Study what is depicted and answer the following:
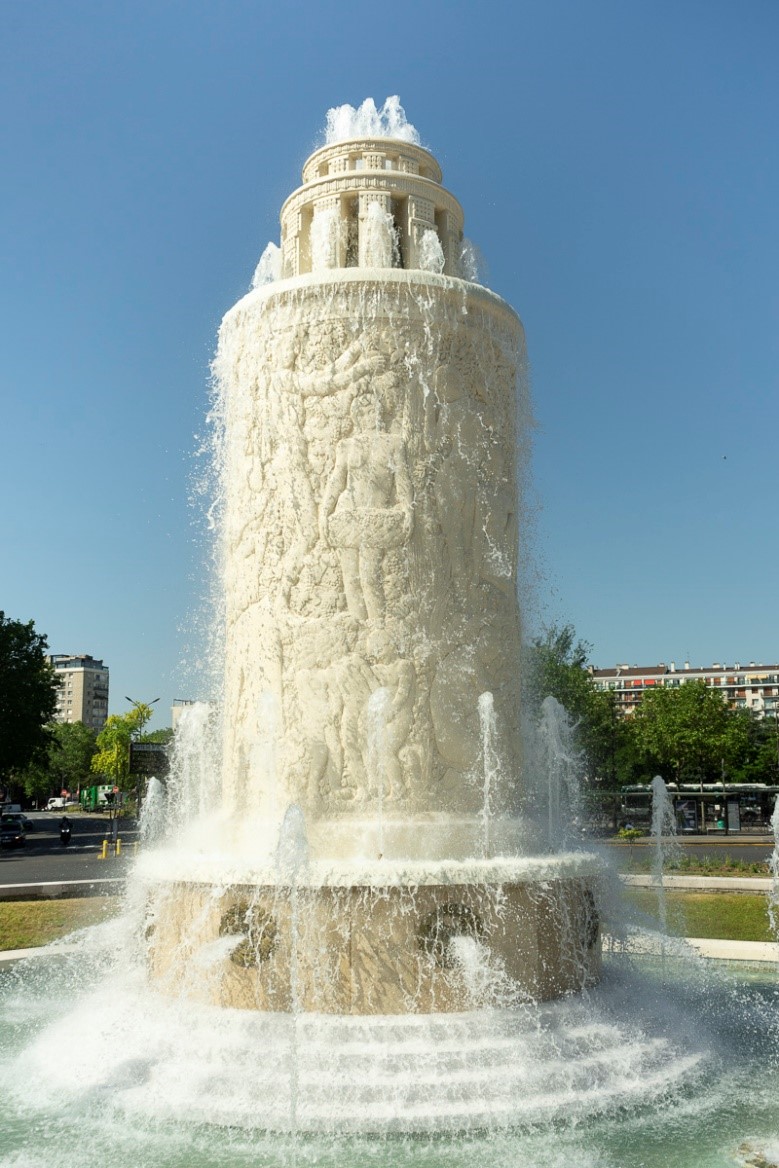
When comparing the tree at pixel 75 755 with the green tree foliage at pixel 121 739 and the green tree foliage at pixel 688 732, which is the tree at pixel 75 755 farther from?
the green tree foliage at pixel 688 732

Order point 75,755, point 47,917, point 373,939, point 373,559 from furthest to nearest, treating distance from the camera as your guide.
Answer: point 75,755 < point 47,917 < point 373,559 < point 373,939

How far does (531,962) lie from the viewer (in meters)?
7.61

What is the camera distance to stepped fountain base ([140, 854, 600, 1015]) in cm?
722

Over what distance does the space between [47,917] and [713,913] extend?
9672 millimetres

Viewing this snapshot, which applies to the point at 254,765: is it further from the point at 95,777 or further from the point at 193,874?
the point at 95,777

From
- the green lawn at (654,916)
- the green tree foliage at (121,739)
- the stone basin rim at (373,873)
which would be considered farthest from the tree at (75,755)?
the stone basin rim at (373,873)

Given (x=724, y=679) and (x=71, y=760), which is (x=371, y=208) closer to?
(x=71, y=760)

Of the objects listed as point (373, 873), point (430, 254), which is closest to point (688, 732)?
point (430, 254)

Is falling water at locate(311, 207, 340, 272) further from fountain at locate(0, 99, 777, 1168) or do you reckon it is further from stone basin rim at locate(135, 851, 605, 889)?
stone basin rim at locate(135, 851, 605, 889)

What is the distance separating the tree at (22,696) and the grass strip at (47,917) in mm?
24337

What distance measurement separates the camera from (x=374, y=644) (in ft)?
27.6

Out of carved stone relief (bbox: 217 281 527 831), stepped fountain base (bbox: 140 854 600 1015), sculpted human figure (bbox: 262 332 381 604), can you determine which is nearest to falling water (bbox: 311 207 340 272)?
carved stone relief (bbox: 217 281 527 831)

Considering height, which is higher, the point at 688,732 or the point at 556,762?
the point at 688,732

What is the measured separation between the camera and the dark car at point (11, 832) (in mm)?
33594
